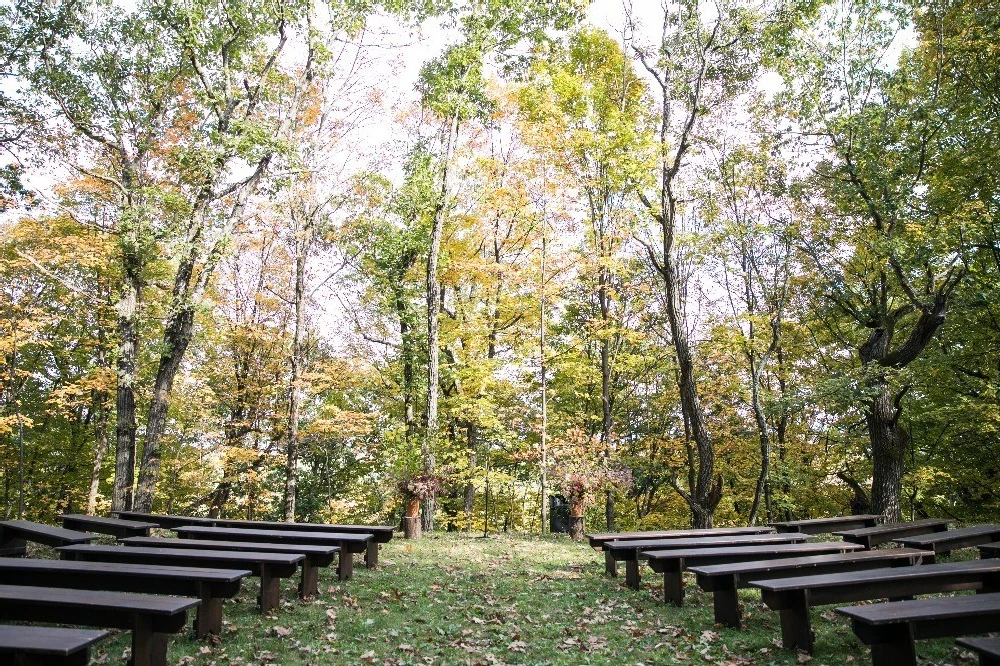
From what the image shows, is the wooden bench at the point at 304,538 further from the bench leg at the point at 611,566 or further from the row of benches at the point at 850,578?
the bench leg at the point at 611,566

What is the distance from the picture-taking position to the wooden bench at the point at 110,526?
7574 mm

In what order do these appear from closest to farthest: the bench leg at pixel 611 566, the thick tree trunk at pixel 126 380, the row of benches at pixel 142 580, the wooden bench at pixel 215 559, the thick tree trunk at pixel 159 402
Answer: the row of benches at pixel 142 580
the wooden bench at pixel 215 559
the bench leg at pixel 611 566
the thick tree trunk at pixel 159 402
the thick tree trunk at pixel 126 380

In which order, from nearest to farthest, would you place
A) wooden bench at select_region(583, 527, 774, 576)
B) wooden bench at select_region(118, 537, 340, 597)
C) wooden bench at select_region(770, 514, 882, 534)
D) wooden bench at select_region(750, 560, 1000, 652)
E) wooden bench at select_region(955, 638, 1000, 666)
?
wooden bench at select_region(955, 638, 1000, 666)
wooden bench at select_region(750, 560, 1000, 652)
wooden bench at select_region(118, 537, 340, 597)
wooden bench at select_region(583, 527, 774, 576)
wooden bench at select_region(770, 514, 882, 534)

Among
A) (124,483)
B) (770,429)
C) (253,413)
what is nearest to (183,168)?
(124,483)

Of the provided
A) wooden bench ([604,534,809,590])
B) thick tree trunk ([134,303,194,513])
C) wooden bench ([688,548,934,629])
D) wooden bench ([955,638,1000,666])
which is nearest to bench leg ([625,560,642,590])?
wooden bench ([604,534,809,590])

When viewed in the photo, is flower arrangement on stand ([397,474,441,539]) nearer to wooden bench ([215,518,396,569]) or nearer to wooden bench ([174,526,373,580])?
wooden bench ([215,518,396,569])

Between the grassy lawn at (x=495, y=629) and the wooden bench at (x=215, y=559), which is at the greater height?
the wooden bench at (x=215, y=559)

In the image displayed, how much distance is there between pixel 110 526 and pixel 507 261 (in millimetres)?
12918

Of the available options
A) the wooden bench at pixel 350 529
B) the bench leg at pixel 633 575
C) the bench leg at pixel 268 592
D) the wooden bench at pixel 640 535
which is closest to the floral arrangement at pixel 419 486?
the wooden bench at pixel 350 529

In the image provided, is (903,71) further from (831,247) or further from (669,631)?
(669,631)

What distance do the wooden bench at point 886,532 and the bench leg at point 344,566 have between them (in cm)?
651

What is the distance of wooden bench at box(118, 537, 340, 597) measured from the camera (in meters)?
5.70

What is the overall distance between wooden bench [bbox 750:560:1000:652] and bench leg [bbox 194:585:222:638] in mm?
4422

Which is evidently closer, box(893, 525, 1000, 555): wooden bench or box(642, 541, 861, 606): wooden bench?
box(642, 541, 861, 606): wooden bench
